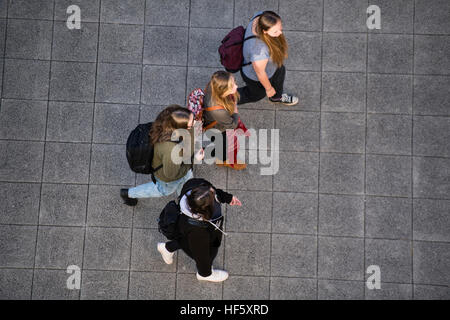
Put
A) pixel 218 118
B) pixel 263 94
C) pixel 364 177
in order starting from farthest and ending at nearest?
pixel 364 177 → pixel 263 94 → pixel 218 118

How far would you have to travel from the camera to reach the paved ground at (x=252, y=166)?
492 cm

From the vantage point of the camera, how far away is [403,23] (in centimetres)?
534

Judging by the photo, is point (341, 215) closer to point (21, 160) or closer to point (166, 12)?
point (166, 12)

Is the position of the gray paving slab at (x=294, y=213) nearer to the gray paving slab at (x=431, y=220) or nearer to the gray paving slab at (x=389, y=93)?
the gray paving slab at (x=431, y=220)

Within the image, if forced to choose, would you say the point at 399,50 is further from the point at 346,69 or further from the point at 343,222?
the point at 343,222

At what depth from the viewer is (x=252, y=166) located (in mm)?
5117

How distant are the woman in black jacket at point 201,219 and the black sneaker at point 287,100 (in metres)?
1.49

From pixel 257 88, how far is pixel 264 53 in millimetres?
554

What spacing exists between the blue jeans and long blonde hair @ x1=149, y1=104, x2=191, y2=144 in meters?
0.65

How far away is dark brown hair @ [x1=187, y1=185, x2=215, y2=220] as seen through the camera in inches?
139

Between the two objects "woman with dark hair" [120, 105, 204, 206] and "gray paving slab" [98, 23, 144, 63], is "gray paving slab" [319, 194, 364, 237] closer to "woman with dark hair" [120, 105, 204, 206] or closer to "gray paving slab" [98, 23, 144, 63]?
"woman with dark hair" [120, 105, 204, 206]
